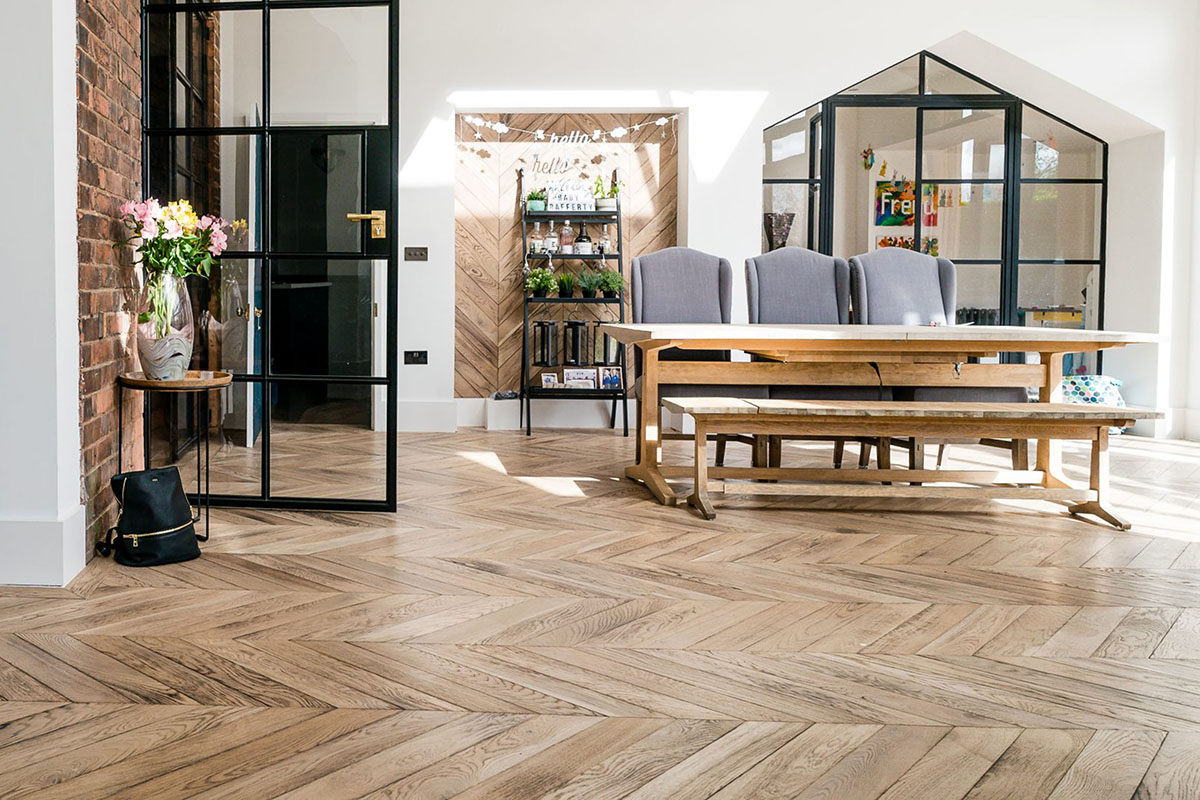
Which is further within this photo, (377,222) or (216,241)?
(377,222)

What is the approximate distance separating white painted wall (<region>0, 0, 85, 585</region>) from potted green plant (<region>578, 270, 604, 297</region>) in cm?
424

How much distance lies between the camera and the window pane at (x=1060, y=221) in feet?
24.8

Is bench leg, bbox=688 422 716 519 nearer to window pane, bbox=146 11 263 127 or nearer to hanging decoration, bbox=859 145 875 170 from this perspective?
window pane, bbox=146 11 263 127

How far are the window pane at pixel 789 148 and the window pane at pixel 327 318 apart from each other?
4128 millimetres

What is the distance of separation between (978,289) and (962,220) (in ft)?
1.69

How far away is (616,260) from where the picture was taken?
7.35 meters

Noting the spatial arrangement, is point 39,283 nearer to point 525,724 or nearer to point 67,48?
point 67,48

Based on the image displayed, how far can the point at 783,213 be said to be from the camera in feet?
24.4

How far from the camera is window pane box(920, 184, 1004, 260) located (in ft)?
24.7

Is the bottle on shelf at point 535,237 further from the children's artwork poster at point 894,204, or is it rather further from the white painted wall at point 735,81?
the children's artwork poster at point 894,204

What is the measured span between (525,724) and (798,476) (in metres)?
2.48

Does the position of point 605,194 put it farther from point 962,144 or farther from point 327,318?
point 327,318

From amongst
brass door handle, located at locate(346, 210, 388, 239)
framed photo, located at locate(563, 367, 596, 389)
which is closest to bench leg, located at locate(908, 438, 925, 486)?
brass door handle, located at locate(346, 210, 388, 239)

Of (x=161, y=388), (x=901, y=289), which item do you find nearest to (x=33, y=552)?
(x=161, y=388)
